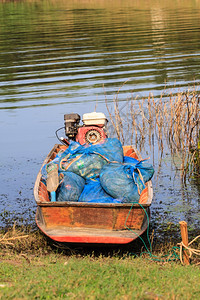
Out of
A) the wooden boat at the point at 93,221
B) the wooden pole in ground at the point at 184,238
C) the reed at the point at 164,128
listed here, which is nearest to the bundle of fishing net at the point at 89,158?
the wooden boat at the point at 93,221

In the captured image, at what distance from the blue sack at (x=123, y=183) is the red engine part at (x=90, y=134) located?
103 inches

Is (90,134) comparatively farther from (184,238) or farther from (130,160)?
(184,238)

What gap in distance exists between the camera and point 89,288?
5074 millimetres

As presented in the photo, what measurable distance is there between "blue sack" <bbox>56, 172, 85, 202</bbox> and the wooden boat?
2.22 ft

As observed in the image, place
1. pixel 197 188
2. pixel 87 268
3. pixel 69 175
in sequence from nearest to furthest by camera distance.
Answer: pixel 87 268 → pixel 69 175 → pixel 197 188

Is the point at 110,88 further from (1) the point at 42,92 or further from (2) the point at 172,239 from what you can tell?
(2) the point at 172,239

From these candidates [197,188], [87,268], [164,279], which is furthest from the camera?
[197,188]

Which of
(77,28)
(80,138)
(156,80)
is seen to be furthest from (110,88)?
(77,28)

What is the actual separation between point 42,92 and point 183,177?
1109 centimetres

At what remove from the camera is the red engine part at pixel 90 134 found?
10859 millimetres

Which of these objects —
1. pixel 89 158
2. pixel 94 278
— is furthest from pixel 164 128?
pixel 94 278

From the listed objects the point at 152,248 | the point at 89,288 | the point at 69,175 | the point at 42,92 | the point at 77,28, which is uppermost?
the point at 77,28

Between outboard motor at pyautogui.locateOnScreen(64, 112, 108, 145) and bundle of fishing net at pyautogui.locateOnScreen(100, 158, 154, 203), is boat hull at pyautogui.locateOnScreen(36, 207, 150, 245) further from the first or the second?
outboard motor at pyautogui.locateOnScreen(64, 112, 108, 145)

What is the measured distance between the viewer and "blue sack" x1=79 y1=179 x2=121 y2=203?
7980 mm
